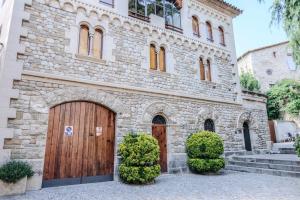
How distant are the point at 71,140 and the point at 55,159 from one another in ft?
2.51

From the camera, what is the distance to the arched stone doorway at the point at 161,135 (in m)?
8.99

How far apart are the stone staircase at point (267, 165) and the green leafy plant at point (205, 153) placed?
1448mm

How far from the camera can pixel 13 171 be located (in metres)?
5.50

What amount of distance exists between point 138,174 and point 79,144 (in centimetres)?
232

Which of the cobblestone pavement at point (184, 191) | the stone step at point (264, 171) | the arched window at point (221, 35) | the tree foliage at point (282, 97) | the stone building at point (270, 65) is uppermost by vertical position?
the stone building at point (270, 65)

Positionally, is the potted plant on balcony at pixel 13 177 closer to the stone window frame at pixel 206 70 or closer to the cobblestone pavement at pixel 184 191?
the cobblestone pavement at pixel 184 191

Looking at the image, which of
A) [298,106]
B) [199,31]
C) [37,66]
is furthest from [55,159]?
[298,106]

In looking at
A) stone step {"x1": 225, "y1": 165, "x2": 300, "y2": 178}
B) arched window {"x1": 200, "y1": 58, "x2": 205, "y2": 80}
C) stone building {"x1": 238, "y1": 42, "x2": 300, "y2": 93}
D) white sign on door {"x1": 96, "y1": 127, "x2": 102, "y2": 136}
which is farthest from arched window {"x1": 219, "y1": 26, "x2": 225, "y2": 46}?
stone building {"x1": 238, "y1": 42, "x2": 300, "y2": 93}

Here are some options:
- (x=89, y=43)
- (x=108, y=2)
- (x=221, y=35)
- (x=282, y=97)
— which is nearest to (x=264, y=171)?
(x=221, y=35)

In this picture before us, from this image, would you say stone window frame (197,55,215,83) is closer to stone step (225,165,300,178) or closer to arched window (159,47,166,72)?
arched window (159,47,166,72)

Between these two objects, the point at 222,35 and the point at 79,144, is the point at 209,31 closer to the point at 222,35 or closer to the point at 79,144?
the point at 222,35

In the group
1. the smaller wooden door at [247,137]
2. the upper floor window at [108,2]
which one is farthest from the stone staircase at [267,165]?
the upper floor window at [108,2]

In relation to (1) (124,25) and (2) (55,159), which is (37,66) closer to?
(2) (55,159)

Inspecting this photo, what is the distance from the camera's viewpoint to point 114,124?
814 cm
